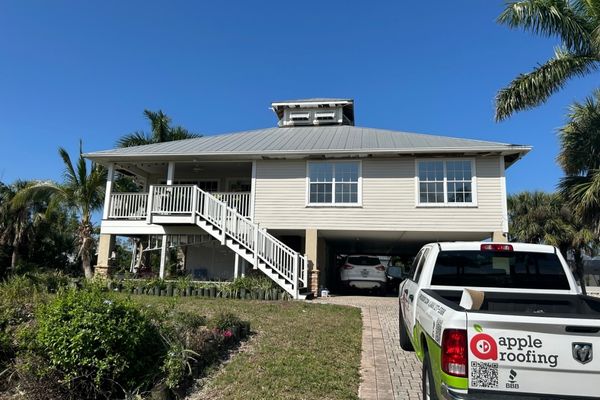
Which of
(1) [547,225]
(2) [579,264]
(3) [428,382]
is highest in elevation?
(1) [547,225]

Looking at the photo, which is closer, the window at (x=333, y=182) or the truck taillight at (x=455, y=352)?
the truck taillight at (x=455, y=352)

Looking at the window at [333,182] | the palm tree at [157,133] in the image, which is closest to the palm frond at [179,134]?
the palm tree at [157,133]

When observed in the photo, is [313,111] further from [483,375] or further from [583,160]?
[483,375]

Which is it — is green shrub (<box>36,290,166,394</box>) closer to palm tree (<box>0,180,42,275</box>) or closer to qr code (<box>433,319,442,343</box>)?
qr code (<box>433,319,442,343</box>)

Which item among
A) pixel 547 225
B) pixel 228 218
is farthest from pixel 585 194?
pixel 547 225

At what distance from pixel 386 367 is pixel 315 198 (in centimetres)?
1125

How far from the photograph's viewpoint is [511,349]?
3246mm

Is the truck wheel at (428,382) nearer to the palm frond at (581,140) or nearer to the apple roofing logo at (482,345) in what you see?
the apple roofing logo at (482,345)

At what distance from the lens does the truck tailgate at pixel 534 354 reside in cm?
315

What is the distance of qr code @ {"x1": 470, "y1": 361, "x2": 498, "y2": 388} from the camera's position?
3270mm

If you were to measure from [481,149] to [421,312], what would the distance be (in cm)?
1255

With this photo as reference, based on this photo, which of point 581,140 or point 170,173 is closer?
point 581,140

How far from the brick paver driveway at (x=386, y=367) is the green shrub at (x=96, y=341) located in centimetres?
262

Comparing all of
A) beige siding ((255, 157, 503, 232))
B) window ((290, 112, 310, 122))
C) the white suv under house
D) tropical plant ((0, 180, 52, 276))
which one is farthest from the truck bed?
tropical plant ((0, 180, 52, 276))
